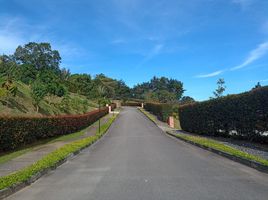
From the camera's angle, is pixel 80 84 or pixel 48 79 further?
pixel 80 84

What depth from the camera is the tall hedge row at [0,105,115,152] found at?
17094mm

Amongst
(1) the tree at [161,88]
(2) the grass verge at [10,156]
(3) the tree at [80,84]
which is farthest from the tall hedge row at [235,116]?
(1) the tree at [161,88]

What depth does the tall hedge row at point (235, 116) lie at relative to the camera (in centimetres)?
1775

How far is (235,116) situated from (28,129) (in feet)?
38.3

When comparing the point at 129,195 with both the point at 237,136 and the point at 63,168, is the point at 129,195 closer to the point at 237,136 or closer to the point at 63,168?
the point at 63,168

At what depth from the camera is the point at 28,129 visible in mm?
20391

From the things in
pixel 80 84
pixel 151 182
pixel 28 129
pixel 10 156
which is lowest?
pixel 151 182

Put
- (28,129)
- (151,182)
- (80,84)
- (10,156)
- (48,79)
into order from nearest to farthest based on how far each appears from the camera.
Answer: (151,182), (10,156), (28,129), (48,79), (80,84)

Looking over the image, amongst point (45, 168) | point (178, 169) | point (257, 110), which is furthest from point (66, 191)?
point (257, 110)

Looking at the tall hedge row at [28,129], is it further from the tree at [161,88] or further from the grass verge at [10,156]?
the tree at [161,88]

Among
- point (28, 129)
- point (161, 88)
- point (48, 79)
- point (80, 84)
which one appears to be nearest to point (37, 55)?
point (80, 84)

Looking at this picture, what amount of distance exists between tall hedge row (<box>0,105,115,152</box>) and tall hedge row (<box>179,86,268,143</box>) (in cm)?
1079

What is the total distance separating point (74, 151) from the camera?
1767 cm

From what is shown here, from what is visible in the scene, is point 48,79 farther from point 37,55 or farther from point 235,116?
point 37,55
